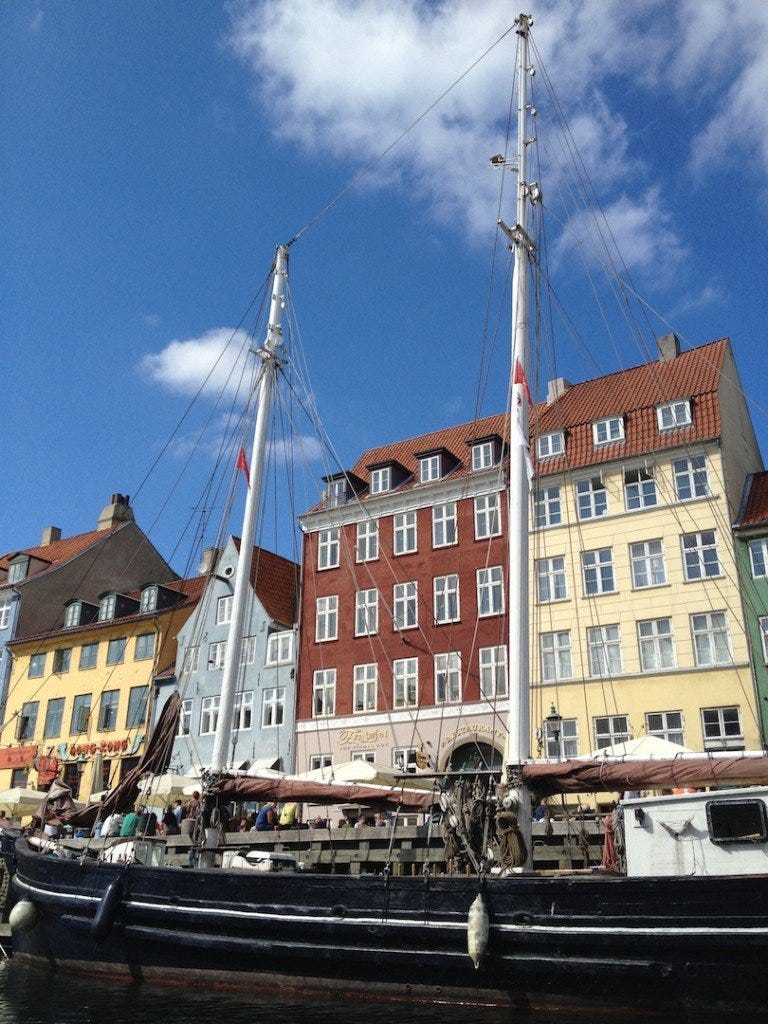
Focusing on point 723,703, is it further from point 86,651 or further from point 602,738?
point 86,651

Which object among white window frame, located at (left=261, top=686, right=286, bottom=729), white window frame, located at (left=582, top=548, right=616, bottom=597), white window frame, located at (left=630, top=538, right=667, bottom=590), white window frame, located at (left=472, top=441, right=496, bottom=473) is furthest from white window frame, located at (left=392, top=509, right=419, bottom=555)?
white window frame, located at (left=630, top=538, right=667, bottom=590)

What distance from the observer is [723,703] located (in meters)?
28.8

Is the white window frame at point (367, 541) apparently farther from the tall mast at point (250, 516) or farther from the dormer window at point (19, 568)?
the dormer window at point (19, 568)

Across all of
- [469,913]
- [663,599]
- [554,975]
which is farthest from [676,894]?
[663,599]

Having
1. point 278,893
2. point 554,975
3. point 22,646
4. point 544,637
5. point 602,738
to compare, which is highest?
point 22,646

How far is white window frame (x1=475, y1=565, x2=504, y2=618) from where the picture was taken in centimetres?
3421

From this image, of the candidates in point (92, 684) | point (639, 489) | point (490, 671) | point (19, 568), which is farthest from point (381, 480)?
point (19, 568)

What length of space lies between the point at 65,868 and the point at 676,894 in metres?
12.8

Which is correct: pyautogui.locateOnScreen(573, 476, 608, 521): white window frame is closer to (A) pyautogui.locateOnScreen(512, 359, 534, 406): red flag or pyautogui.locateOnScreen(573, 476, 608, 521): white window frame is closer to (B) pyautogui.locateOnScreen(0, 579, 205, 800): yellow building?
(A) pyautogui.locateOnScreen(512, 359, 534, 406): red flag

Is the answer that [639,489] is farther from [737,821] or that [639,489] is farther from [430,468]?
[737,821]

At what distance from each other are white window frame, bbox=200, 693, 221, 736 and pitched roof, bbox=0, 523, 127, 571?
16.5 meters

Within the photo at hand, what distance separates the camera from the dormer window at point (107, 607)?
48338 mm

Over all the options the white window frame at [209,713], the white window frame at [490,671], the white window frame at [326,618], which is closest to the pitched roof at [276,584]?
the white window frame at [326,618]

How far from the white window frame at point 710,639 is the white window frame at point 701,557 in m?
1.27
